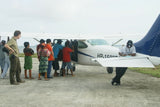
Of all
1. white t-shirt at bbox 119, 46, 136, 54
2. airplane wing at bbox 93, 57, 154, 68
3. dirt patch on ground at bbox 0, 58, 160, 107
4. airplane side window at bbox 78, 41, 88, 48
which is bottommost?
dirt patch on ground at bbox 0, 58, 160, 107

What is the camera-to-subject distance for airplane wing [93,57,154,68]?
20.2ft

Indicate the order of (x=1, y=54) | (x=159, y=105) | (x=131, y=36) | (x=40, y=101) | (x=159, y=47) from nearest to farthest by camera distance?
(x=159, y=105) → (x=40, y=101) → (x=159, y=47) → (x=1, y=54) → (x=131, y=36)

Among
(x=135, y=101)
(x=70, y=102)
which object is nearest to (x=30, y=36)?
(x=70, y=102)

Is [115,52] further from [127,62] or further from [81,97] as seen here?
[81,97]

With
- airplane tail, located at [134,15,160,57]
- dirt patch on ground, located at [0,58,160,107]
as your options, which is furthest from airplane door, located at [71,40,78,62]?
dirt patch on ground, located at [0,58,160,107]

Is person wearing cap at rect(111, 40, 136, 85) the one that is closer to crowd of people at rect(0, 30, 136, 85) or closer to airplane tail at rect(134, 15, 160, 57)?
crowd of people at rect(0, 30, 136, 85)

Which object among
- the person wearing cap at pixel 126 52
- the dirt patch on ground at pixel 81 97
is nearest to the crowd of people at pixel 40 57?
the person wearing cap at pixel 126 52

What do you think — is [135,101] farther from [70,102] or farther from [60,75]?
→ [60,75]

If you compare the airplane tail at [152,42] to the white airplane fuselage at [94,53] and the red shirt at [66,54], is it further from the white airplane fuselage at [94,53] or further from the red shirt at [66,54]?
the red shirt at [66,54]

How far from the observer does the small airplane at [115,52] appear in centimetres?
628

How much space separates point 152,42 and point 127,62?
1.45m

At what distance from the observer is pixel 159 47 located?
6.87 m

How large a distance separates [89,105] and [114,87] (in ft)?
8.27

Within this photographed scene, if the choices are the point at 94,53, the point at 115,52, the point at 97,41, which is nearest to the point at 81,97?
the point at 115,52
